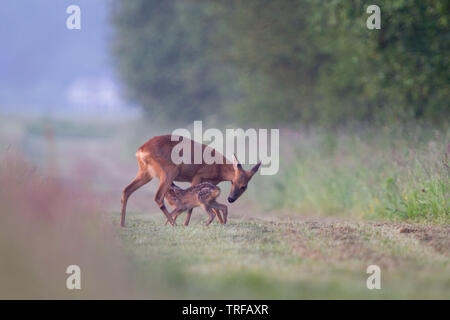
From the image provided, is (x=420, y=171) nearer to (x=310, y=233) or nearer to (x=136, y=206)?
(x=310, y=233)

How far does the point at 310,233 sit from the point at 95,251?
128 inches

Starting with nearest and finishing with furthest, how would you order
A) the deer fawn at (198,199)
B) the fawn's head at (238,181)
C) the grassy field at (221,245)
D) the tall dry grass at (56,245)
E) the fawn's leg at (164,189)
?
the tall dry grass at (56,245) < the grassy field at (221,245) < the fawn's leg at (164,189) < the deer fawn at (198,199) < the fawn's head at (238,181)

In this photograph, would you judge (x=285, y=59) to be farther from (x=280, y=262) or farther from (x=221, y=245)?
(x=280, y=262)

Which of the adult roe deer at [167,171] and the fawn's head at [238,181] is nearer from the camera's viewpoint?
the adult roe deer at [167,171]

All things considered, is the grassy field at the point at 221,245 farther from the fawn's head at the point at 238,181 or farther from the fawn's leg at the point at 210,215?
the fawn's head at the point at 238,181

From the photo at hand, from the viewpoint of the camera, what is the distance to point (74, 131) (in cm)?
5619

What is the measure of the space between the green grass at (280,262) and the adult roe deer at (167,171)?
79cm

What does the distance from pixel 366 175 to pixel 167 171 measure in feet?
15.5

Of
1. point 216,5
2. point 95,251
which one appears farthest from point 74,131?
point 95,251

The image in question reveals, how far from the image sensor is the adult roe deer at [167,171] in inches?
390

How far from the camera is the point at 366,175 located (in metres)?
13.0

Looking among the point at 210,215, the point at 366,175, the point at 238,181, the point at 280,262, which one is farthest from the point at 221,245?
the point at 366,175

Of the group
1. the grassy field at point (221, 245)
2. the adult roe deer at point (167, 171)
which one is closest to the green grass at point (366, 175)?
the grassy field at point (221, 245)

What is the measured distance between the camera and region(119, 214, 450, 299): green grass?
611 centimetres
